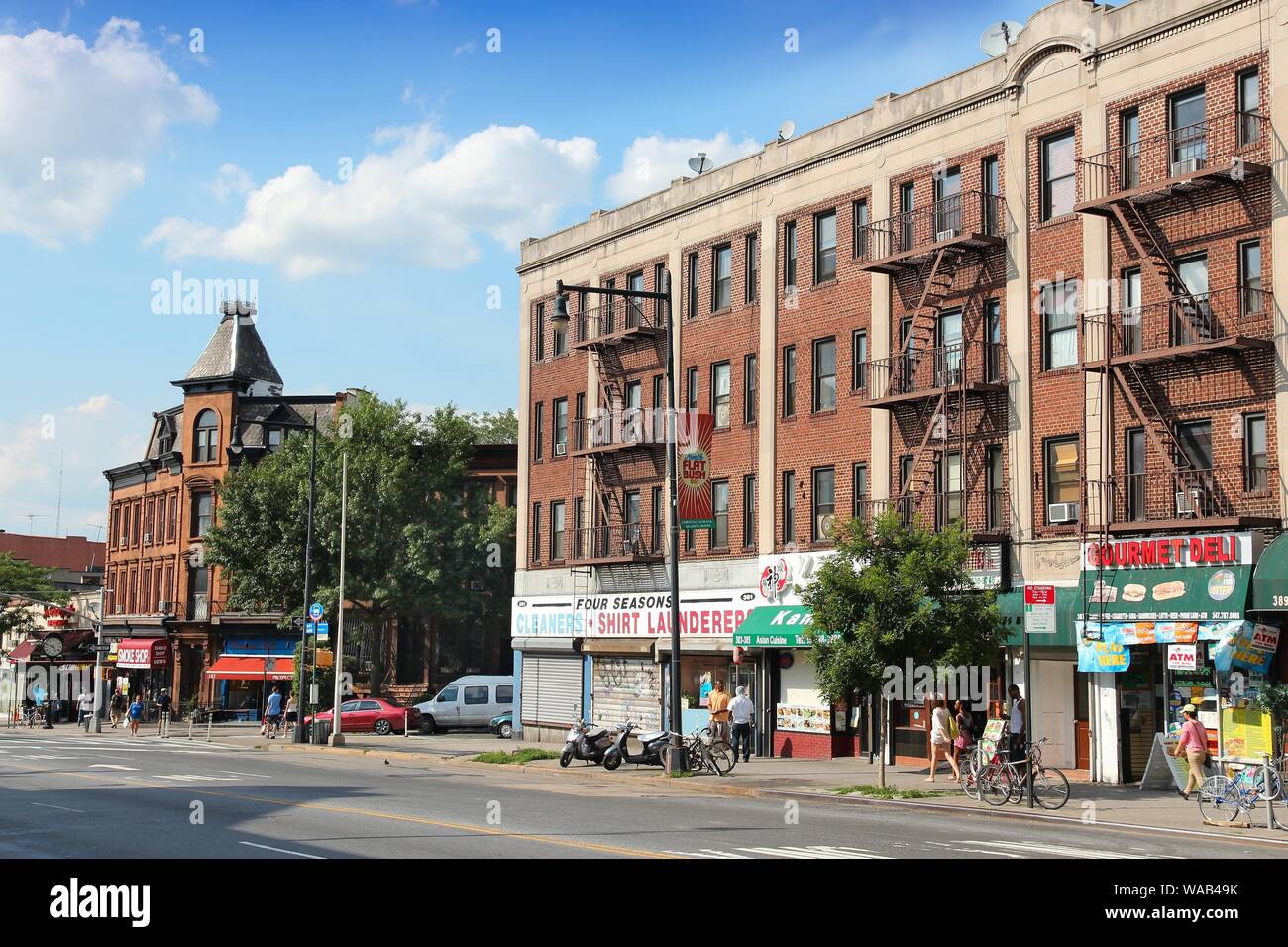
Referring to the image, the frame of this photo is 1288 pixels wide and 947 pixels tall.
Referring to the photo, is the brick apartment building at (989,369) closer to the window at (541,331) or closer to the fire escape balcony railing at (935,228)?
the fire escape balcony railing at (935,228)

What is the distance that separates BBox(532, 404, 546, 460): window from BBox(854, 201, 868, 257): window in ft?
47.3

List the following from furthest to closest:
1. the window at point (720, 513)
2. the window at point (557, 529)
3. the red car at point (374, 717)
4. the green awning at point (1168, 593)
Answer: the red car at point (374, 717), the window at point (557, 529), the window at point (720, 513), the green awning at point (1168, 593)

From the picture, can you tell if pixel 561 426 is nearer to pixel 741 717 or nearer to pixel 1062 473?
pixel 741 717

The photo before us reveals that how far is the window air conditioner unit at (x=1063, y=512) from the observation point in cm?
2955

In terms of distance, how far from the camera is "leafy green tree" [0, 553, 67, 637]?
82312 mm

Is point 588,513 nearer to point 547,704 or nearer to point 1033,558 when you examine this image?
point 547,704

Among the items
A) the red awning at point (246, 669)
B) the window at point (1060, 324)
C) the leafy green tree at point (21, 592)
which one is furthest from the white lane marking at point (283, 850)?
the leafy green tree at point (21, 592)

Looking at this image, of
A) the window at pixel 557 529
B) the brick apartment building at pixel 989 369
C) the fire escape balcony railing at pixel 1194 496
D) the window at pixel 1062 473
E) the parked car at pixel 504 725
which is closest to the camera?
the fire escape balcony railing at pixel 1194 496

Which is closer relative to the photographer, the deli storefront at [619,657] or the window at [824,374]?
the window at [824,374]

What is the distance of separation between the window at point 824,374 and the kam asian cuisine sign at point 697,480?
2793 mm

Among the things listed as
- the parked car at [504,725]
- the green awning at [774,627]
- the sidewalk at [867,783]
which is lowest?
the parked car at [504,725]

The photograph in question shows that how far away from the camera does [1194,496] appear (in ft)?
88.1

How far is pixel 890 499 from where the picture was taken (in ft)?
110
